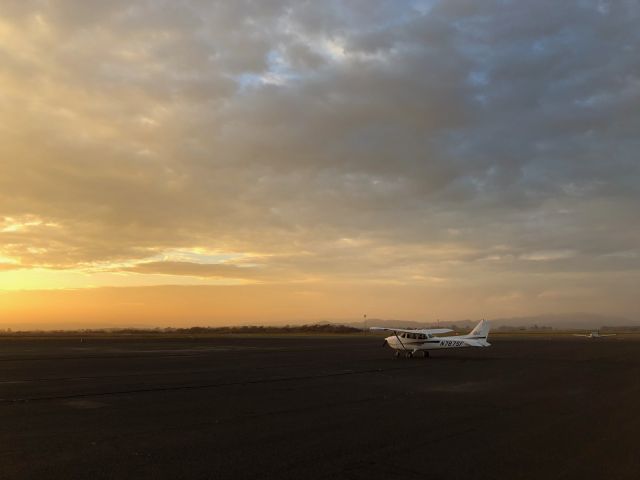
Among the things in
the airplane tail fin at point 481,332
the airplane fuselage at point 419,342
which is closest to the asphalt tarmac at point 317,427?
the airplane fuselage at point 419,342

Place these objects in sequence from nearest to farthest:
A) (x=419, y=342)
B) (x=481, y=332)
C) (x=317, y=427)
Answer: (x=317, y=427), (x=419, y=342), (x=481, y=332)

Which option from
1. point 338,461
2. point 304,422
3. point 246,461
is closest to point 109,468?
point 246,461

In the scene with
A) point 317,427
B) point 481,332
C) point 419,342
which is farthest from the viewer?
point 481,332

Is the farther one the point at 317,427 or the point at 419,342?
the point at 419,342

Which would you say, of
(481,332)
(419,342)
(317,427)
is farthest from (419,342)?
(317,427)

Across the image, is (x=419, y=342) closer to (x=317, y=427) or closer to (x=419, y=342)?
(x=419, y=342)

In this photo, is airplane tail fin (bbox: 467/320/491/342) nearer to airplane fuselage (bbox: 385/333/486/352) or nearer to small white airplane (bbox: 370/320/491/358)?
small white airplane (bbox: 370/320/491/358)

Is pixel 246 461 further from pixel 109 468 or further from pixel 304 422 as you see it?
pixel 304 422

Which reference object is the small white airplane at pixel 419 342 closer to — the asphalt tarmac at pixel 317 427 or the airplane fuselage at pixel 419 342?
the airplane fuselage at pixel 419 342

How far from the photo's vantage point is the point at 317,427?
1162 centimetres

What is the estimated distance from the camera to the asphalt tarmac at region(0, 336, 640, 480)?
326 inches

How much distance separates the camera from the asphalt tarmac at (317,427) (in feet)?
27.2

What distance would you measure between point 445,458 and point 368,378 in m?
13.8

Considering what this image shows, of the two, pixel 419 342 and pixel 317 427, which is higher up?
pixel 419 342
